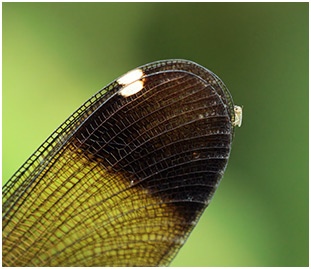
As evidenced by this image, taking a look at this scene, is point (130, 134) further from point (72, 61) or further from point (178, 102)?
point (72, 61)

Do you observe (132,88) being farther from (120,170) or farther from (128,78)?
(120,170)

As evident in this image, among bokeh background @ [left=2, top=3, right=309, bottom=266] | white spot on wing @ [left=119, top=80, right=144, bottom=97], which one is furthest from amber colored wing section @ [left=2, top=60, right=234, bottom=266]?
bokeh background @ [left=2, top=3, right=309, bottom=266]

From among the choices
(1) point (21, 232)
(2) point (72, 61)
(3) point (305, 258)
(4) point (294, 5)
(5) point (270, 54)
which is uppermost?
(4) point (294, 5)

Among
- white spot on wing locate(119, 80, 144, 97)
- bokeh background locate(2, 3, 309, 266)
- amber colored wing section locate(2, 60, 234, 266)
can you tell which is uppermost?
bokeh background locate(2, 3, 309, 266)

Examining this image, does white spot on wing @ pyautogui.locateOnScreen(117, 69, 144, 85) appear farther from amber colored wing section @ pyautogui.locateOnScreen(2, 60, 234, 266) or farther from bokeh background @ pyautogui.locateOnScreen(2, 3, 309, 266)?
bokeh background @ pyautogui.locateOnScreen(2, 3, 309, 266)

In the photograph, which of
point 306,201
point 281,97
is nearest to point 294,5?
point 281,97
